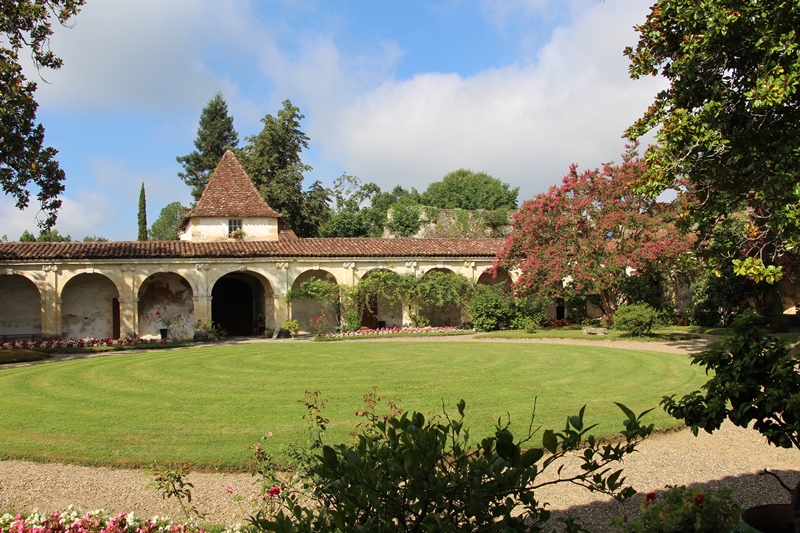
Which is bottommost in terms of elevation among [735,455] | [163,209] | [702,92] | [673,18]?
[735,455]

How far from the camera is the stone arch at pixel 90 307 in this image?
25938 millimetres

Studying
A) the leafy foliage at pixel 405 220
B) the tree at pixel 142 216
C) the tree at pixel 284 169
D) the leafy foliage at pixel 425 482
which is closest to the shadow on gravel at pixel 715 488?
the leafy foliage at pixel 425 482

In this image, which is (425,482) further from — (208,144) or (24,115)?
(208,144)

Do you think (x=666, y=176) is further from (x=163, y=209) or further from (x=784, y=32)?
(x=163, y=209)

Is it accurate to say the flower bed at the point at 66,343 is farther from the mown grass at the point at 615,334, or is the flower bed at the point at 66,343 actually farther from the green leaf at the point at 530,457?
the green leaf at the point at 530,457

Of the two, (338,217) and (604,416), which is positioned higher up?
(338,217)

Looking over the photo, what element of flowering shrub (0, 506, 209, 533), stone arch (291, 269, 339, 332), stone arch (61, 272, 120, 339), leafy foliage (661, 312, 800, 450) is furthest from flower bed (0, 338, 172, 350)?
leafy foliage (661, 312, 800, 450)

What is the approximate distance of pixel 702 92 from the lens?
10953 millimetres

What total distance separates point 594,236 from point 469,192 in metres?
38.3

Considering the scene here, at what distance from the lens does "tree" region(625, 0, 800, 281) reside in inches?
379

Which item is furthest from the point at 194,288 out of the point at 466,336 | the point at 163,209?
the point at 163,209

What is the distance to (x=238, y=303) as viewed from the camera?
30.8 m

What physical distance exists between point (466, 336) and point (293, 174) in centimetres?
1910

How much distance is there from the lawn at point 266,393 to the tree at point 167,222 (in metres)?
68.1
